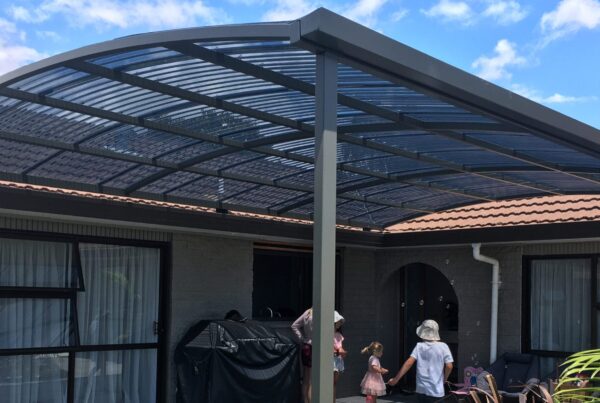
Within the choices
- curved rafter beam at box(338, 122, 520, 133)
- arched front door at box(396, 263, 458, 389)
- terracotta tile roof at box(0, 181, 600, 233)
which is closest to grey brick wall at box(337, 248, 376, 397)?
terracotta tile roof at box(0, 181, 600, 233)

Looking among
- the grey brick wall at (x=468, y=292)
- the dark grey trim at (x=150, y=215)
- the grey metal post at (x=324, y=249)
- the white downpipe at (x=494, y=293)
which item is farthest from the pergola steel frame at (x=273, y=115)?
the grey brick wall at (x=468, y=292)

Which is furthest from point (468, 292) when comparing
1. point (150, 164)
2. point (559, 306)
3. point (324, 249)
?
point (324, 249)

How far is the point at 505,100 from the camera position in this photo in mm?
5160

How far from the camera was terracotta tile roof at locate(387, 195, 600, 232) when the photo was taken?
10531mm

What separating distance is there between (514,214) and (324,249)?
7.81 metres

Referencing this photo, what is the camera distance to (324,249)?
414 centimetres

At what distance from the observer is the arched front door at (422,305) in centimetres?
1378

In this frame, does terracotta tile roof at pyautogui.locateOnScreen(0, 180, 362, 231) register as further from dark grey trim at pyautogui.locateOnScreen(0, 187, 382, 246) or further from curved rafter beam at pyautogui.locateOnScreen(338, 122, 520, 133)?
curved rafter beam at pyautogui.locateOnScreen(338, 122, 520, 133)

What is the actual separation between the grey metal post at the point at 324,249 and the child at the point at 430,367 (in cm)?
407

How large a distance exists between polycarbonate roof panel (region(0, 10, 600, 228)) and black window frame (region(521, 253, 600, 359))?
1167 mm

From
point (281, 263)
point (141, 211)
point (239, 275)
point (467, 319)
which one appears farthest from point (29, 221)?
point (467, 319)

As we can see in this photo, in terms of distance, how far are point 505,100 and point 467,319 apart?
735 centimetres

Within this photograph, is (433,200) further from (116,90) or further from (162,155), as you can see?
(116,90)

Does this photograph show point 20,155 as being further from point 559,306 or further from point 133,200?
point 559,306
